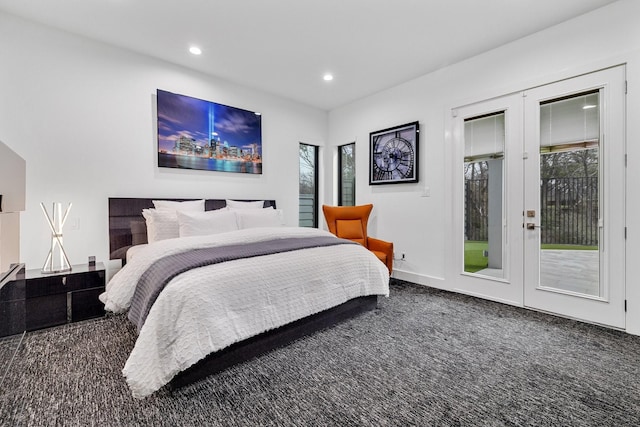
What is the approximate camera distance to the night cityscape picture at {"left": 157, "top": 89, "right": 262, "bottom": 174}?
3568 millimetres

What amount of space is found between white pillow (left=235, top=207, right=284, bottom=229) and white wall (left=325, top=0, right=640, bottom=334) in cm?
166

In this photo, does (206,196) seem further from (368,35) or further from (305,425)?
(305,425)

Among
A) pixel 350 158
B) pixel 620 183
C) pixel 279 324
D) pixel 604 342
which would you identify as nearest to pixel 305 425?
pixel 279 324

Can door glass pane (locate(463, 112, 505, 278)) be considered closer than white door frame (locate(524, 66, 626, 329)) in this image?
No

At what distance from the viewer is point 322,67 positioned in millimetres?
3742

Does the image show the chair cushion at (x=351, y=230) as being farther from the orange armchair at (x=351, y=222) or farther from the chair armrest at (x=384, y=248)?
the chair armrest at (x=384, y=248)

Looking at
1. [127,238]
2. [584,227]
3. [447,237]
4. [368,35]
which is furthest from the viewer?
[447,237]

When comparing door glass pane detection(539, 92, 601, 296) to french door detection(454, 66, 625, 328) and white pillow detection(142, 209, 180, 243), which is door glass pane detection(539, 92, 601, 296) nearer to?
french door detection(454, 66, 625, 328)

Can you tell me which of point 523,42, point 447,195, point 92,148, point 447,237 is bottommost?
point 447,237

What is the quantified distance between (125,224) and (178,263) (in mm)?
1831

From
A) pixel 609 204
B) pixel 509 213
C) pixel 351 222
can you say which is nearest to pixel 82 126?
pixel 351 222

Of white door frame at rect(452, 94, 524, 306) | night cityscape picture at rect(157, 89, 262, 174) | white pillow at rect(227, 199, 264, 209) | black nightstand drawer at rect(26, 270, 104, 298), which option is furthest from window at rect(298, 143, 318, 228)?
black nightstand drawer at rect(26, 270, 104, 298)

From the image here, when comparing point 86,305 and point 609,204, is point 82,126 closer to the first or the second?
point 86,305

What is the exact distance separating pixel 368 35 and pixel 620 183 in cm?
270
